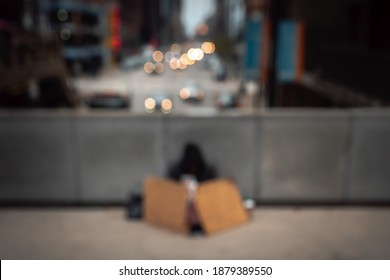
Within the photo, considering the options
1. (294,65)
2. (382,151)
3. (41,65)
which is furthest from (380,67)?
(41,65)

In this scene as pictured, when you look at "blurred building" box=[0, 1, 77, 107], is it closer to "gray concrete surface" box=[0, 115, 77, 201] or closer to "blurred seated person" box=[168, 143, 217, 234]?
"gray concrete surface" box=[0, 115, 77, 201]

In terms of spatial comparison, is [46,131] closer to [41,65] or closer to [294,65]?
[294,65]

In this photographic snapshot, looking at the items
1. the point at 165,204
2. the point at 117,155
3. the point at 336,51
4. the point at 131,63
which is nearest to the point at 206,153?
the point at 165,204

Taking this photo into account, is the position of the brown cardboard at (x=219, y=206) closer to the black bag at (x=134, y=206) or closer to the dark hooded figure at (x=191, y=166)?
the dark hooded figure at (x=191, y=166)

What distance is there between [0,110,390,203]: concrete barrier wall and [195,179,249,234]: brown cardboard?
2.15 ft

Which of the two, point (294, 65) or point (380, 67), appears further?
point (380, 67)

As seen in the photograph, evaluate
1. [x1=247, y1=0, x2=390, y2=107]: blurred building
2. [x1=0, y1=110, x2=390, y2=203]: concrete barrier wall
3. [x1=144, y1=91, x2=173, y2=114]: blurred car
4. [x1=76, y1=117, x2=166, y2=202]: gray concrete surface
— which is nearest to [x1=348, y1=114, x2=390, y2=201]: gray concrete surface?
[x1=0, y1=110, x2=390, y2=203]: concrete barrier wall

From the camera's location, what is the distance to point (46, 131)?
7.12m

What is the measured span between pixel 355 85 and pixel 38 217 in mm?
18780

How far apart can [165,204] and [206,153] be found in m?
1.23

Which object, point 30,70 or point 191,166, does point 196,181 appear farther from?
point 30,70

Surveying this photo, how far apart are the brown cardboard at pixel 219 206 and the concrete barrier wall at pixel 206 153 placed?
65 cm

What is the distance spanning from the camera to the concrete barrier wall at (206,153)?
7.17m

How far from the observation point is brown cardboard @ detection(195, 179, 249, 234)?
6355mm
